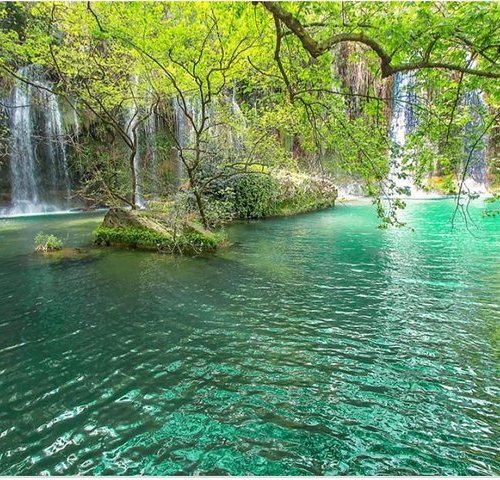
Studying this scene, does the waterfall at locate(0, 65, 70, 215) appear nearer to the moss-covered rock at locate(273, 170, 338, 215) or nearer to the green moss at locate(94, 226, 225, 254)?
the green moss at locate(94, 226, 225, 254)

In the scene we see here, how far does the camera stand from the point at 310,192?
26156 millimetres

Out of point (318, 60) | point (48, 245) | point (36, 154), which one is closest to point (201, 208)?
point (48, 245)

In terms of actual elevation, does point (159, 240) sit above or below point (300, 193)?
below

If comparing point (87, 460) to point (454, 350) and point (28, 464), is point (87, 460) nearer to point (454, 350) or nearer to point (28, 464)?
point (28, 464)

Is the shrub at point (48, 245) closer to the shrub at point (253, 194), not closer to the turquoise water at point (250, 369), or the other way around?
the turquoise water at point (250, 369)

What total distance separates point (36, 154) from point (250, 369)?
25733 mm

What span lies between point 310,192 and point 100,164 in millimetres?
14707

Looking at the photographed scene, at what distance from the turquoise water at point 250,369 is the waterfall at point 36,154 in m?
16.5

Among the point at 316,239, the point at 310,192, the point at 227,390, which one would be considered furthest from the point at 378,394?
the point at 310,192

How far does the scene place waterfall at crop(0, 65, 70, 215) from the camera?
25.4 meters

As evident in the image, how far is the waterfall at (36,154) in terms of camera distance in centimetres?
2544

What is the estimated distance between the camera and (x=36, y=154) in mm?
26062

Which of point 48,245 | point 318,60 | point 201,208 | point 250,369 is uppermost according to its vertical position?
point 318,60

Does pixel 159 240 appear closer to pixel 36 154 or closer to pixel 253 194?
pixel 253 194
